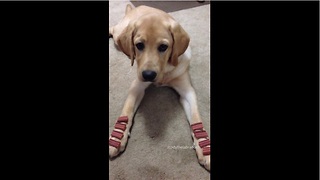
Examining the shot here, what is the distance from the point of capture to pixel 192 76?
1.81 metres

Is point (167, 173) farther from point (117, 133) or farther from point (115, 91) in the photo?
point (115, 91)

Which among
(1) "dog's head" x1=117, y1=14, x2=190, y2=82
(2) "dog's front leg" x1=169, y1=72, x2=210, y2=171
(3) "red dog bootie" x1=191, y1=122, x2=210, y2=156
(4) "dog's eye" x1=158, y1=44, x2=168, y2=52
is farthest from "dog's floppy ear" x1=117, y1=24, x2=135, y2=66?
(3) "red dog bootie" x1=191, y1=122, x2=210, y2=156

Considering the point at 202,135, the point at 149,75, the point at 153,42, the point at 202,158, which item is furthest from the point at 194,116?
the point at 153,42

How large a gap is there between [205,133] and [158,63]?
1.35 ft

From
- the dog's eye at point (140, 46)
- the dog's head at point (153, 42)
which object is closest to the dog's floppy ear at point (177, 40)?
the dog's head at point (153, 42)

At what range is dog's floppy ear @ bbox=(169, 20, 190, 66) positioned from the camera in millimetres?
1391

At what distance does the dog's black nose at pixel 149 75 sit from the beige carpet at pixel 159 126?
1.00 ft

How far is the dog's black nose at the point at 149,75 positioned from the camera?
134 cm

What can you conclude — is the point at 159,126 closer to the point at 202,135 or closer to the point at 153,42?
the point at 202,135

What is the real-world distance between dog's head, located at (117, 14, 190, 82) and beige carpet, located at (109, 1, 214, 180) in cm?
29

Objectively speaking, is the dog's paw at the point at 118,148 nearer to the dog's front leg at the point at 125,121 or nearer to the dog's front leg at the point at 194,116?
the dog's front leg at the point at 125,121

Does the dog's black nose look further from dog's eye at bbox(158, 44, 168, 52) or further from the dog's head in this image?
dog's eye at bbox(158, 44, 168, 52)

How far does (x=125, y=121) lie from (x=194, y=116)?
0.35 meters

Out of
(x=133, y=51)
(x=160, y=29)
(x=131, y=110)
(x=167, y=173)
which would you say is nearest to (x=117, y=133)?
(x=131, y=110)
